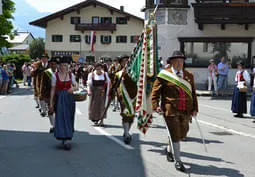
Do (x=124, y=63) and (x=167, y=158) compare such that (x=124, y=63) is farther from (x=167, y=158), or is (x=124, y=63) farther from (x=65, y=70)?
(x=167, y=158)

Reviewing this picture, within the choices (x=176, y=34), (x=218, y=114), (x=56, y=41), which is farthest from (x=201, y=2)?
(x=56, y=41)

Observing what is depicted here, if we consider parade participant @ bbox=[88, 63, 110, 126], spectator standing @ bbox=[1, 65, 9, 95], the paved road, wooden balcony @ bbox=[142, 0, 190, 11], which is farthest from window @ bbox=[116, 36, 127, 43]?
parade participant @ bbox=[88, 63, 110, 126]

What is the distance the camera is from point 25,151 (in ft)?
27.3

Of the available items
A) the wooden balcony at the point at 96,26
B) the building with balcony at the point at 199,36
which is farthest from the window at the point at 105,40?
the building with balcony at the point at 199,36

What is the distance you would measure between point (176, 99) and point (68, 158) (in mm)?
2271

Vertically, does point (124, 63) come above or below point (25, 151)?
above

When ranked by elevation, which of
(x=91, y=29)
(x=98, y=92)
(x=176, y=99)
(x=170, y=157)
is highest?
(x=91, y=29)

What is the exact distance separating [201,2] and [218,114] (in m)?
12.1

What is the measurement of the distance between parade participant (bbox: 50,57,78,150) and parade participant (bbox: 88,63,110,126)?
3.10m

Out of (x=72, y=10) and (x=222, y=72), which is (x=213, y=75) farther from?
(x=72, y=10)

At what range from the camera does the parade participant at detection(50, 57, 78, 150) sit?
8320 mm

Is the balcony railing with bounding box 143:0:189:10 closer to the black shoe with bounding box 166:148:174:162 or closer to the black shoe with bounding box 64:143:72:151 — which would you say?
the black shoe with bounding box 64:143:72:151

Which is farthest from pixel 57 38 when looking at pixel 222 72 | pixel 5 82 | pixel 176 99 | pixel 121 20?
pixel 176 99

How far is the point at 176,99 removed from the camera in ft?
22.7
